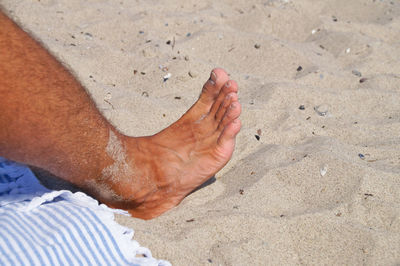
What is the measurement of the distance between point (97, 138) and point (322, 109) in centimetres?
130

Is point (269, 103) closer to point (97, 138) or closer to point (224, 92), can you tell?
point (224, 92)

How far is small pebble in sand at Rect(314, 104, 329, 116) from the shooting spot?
250 centimetres

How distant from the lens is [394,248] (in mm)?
1630

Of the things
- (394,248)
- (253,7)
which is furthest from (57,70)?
(253,7)

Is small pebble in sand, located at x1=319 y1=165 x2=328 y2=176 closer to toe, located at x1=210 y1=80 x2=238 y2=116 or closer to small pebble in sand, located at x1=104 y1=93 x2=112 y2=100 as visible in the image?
toe, located at x1=210 y1=80 x2=238 y2=116

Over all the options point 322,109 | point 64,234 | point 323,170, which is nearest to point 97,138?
Result: point 64,234

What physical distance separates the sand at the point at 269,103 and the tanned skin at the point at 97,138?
0.13m

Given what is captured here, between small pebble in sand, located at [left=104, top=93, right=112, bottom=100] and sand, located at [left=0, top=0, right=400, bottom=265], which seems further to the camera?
small pebble in sand, located at [left=104, top=93, right=112, bottom=100]

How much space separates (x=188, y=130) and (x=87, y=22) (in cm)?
151

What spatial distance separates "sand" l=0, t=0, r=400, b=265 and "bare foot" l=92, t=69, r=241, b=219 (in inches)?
3.4

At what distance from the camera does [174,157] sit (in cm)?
203

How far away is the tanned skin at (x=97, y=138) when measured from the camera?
1511mm

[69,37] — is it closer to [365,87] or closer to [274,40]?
[274,40]

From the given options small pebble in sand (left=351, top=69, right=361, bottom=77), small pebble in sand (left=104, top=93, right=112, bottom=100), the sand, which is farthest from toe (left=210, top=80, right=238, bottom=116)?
small pebble in sand (left=351, top=69, right=361, bottom=77)
